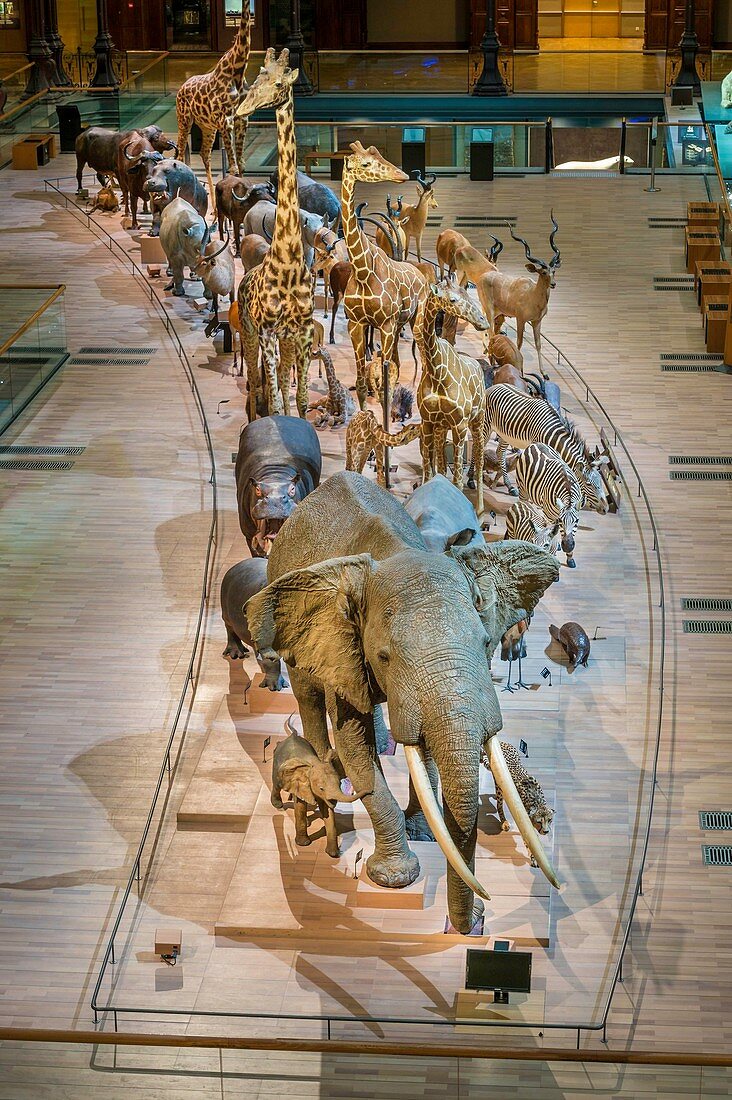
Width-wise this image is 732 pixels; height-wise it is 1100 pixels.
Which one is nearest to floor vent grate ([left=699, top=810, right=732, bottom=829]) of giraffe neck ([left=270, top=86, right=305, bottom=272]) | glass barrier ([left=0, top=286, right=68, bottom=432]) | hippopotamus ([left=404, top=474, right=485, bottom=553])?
hippopotamus ([left=404, top=474, right=485, bottom=553])

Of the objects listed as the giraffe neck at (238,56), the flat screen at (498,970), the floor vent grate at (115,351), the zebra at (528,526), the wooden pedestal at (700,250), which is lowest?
the flat screen at (498,970)

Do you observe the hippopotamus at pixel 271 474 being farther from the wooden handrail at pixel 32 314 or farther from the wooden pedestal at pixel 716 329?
the wooden pedestal at pixel 716 329

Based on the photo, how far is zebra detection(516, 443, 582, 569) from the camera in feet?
45.6

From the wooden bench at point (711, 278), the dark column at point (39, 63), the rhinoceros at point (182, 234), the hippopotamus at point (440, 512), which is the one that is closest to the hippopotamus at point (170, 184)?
the rhinoceros at point (182, 234)

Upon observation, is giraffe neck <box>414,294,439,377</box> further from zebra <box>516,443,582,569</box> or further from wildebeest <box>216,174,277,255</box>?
wildebeest <box>216,174,277,255</box>

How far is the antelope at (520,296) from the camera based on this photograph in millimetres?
18234

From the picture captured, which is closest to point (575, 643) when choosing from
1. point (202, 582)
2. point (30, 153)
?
point (202, 582)

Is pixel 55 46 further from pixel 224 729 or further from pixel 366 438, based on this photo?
pixel 224 729

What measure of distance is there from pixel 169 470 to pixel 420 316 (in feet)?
13.0

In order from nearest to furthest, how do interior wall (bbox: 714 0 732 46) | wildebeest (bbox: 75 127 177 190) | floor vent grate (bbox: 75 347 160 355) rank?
1. floor vent grate (bbox: 75 347 160 355)
2. wildebeest (bbox: 75 127 177 190)
3. interior wall (bbox: 714 0 732 46)

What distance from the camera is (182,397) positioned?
18.5m

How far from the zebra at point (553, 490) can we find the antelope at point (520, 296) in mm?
4143

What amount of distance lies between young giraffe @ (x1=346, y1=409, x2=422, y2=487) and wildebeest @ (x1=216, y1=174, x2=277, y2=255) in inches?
298

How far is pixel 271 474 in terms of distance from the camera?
42.5 ft
